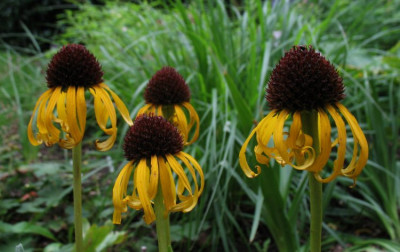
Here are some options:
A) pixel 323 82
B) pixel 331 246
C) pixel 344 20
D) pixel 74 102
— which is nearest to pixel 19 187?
pixel 74 102

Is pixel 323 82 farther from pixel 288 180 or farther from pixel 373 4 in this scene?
pixel 373 4

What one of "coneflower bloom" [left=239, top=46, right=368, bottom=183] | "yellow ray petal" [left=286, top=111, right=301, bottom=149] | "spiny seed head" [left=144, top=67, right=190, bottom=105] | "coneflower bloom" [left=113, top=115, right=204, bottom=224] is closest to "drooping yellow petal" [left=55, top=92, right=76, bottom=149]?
"coneflower bloom" [left=113, top=115, right=204, bottom=224]

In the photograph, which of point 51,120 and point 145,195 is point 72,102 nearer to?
point 51,120

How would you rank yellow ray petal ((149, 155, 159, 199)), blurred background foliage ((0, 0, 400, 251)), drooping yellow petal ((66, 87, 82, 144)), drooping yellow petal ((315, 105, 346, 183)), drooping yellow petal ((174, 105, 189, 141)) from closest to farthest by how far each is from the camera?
drooping yellow petal ((315, 105, 346, 183)) → yellow ray petal ((149, 155, 159, 199)) → drooping yellow petal ((66, 87, 82, 144)) → drooping yellow petal ((174, 105, 189, 141)) → blurred background foliage ((0, 0, 400, 251))

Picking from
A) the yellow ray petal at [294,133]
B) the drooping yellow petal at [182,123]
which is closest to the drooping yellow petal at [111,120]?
the drooping yellow petal at [182,123]

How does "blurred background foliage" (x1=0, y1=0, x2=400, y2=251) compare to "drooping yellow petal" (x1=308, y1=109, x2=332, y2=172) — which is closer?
"drooping yellow petal" (x1=308, y1=109, x2=332, y2=172)

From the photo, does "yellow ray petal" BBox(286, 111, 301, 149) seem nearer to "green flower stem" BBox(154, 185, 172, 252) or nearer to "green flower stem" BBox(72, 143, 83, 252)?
"green flower stem" BBox(154, 185, 172, 252)

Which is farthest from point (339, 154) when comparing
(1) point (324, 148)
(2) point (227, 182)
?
(2) point (227, 182)
